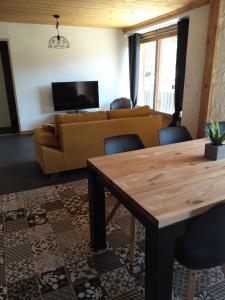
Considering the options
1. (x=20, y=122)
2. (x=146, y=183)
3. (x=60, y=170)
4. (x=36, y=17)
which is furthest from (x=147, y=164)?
(x=20, y=122)

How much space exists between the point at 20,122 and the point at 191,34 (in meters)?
4.10

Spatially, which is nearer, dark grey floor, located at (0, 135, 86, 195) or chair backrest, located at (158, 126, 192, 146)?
chair backrest, located at (158, 126, 192, 146)

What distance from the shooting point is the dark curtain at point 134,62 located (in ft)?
18.9

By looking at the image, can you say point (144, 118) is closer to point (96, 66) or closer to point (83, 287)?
point (83, 287)

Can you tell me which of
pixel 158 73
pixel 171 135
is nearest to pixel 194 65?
pixel 158 73

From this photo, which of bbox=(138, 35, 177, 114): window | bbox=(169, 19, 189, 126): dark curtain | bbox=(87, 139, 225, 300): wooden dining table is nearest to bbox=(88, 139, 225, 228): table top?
bbox=(87, 139, 225, 300): wooden dining table

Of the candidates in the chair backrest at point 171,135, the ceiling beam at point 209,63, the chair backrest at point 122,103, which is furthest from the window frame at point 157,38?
the chair backrest at point 171,135

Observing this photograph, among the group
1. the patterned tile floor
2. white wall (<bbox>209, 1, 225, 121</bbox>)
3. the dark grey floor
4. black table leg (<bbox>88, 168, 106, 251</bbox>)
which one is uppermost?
white wall (<bbox>209, 1, 225, 121</bbox>)

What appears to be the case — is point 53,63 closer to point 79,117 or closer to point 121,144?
point 79,117

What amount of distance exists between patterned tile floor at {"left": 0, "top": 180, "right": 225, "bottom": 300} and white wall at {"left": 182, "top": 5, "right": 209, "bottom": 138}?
8.89ft

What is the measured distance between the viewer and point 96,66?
597 centimetres

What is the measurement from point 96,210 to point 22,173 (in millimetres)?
2043

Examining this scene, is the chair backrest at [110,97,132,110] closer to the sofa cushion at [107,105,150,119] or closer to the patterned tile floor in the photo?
the sofa cushion at [107,105,150,119]

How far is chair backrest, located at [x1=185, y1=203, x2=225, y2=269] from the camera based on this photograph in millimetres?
1015
